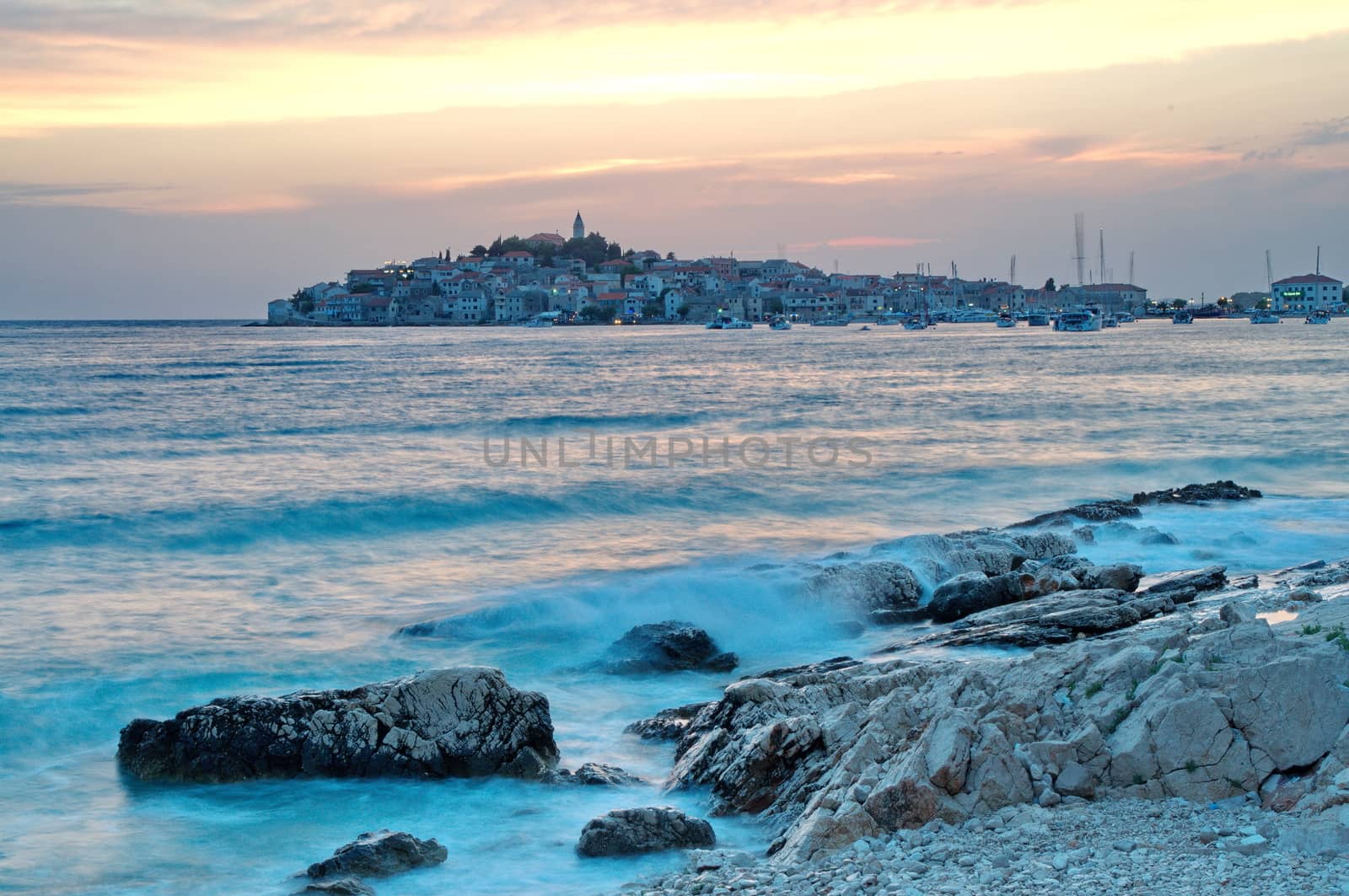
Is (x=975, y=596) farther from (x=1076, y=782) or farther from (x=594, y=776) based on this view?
(x=1076, y=782)

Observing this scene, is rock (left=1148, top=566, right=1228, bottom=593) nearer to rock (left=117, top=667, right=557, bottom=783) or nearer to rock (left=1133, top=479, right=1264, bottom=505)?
rock (left=1133, top=479, right=1264, bottom=505)

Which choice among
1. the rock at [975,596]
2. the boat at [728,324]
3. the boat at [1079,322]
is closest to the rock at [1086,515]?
the rock at [975,596]

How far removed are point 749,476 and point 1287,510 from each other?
1115 centimetres

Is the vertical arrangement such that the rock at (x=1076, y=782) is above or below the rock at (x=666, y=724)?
above

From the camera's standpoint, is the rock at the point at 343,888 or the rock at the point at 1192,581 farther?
the rock at the point at 1192,581

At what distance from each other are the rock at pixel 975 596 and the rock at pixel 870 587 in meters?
0.58

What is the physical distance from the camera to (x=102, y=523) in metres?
19.3

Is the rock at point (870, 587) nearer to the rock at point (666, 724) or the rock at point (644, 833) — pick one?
the rock at point (666, 724)

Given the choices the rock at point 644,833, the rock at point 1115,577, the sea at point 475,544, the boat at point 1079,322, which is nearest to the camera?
the rock at point 644,833

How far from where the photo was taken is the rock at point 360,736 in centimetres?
902

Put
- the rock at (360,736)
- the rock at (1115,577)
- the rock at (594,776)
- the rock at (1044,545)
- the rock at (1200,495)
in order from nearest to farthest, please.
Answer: the rock at (594,776), the rock at (360,736), the rock at (1115,577), the rock at (1044,545), the rock at (1200,495)

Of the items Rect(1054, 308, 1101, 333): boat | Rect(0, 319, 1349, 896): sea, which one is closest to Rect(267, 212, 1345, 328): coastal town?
Rect(1054, 308, 1101, 333): boat

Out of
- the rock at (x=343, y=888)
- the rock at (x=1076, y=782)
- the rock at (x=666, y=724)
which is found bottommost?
the rock at (x=666, y=724)

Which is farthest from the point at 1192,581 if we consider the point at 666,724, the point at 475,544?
the point at 475,544
